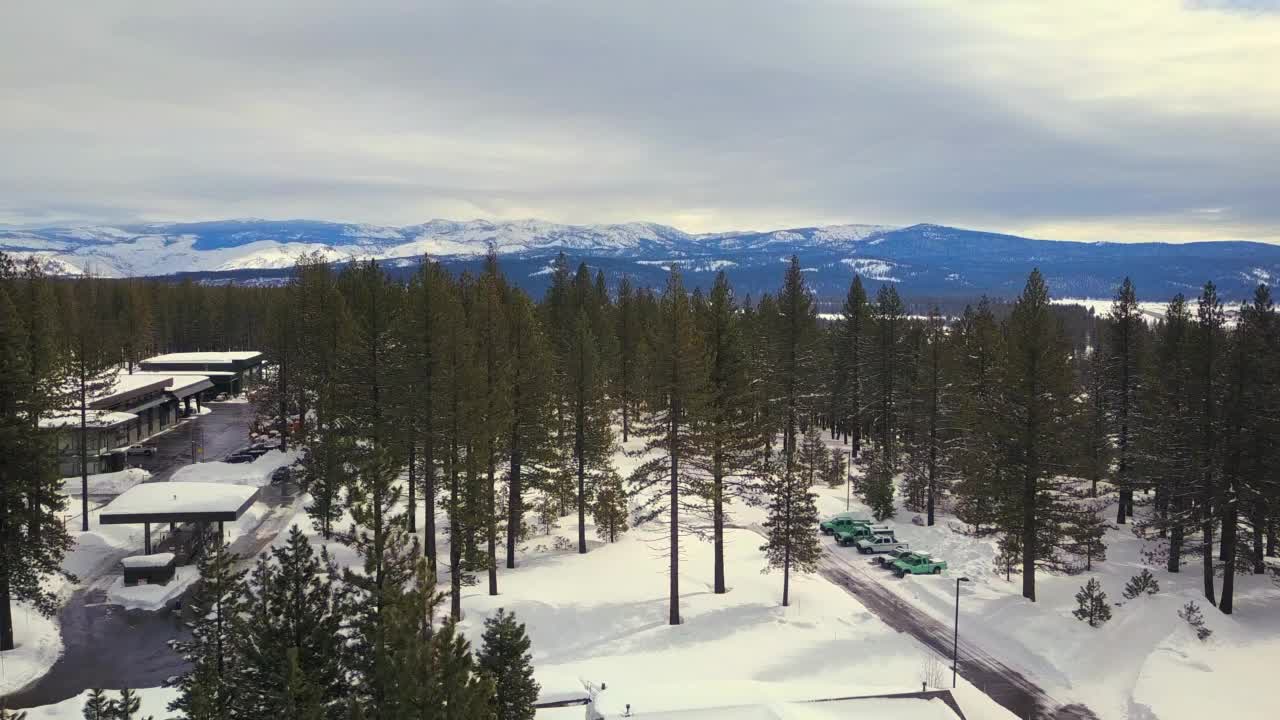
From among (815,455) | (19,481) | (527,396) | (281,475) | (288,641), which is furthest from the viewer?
(815,455)

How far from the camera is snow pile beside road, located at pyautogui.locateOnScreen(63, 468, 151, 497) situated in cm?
4681

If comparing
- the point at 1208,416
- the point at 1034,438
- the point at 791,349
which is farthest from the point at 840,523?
the point at 1208,416

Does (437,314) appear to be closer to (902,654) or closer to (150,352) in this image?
(902,654)

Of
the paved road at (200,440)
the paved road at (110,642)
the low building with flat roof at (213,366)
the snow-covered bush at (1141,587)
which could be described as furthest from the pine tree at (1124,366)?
the low building with flat roof at (213,366)

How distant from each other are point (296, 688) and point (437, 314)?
20.0 m

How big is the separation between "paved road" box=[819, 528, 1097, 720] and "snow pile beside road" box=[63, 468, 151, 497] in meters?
44.2

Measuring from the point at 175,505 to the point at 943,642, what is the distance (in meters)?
34.6

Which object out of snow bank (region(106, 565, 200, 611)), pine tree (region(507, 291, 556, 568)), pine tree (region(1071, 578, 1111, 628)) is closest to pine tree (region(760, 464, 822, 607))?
pine tree (region(1071, 578, 1111, 628))

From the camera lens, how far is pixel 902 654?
27000 millimetres

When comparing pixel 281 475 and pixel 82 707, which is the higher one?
pixel 281 475

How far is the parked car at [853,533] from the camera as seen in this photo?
42.2 metres

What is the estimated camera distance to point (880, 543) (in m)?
41.3

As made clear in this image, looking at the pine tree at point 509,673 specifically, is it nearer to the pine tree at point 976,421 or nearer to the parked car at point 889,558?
the pine tree at point 976,421

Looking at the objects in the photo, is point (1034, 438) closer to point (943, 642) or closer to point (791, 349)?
point (943, 642)
